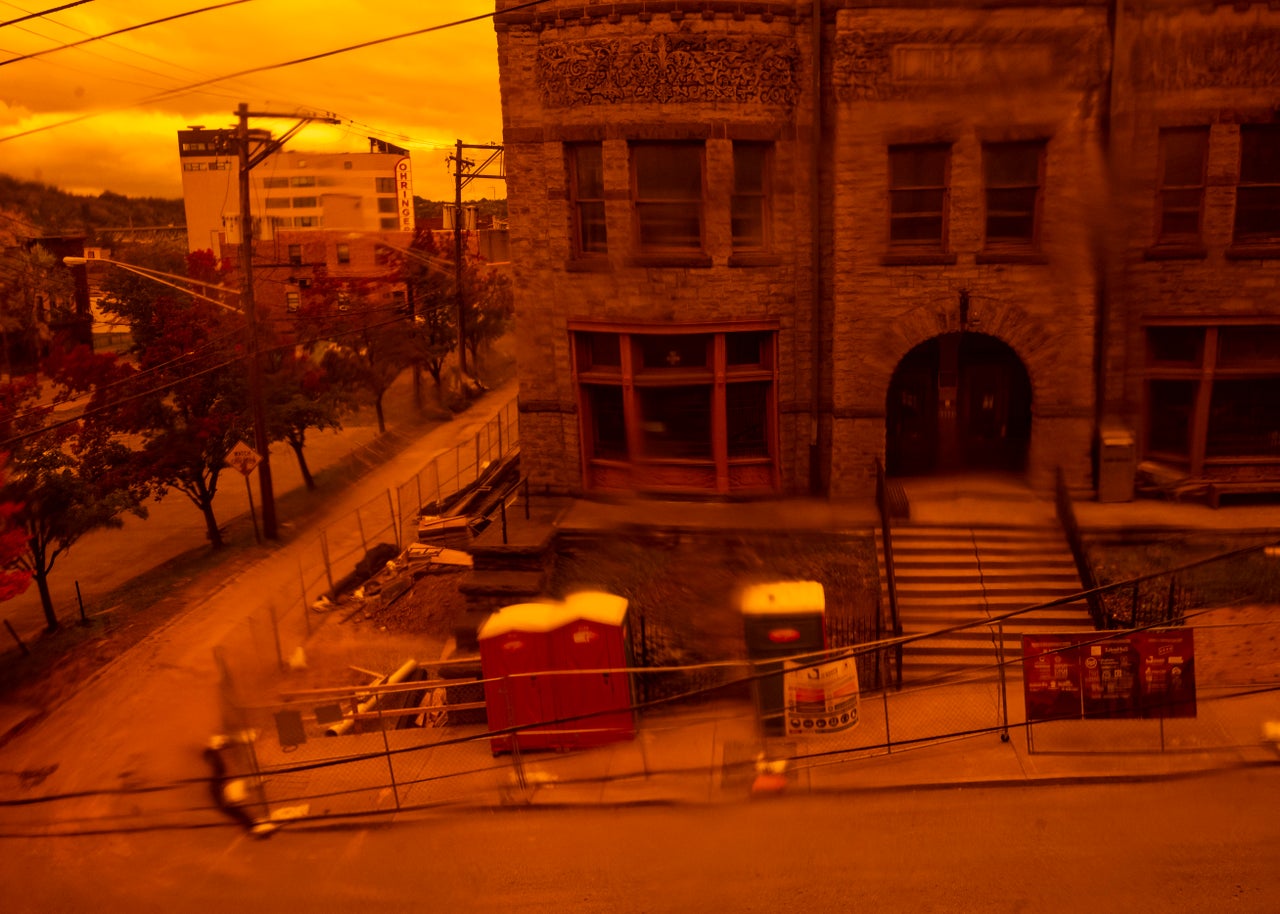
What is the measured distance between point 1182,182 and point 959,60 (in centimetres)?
842

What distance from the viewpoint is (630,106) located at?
12.5 meters

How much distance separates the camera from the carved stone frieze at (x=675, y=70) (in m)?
12.3

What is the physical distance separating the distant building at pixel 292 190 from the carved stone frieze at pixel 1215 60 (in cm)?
845

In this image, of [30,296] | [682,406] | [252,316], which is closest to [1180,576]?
[682,406]

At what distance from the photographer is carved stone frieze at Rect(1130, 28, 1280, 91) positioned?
10.6 meters

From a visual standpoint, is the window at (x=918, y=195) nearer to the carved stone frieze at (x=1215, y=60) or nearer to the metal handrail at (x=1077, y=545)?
the carved stone frieze at (x=1215, y=60)

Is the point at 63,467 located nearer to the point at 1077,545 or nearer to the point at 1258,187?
the point at 1077,545

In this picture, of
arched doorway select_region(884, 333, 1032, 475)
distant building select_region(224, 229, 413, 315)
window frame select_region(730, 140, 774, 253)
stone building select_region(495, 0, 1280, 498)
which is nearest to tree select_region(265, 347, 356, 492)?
distant building select_region(224, 229, 413, 315)

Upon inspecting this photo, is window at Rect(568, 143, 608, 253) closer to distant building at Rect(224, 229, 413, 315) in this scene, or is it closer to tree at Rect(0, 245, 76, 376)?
distant building at Rect(224, 229, 413, 315)

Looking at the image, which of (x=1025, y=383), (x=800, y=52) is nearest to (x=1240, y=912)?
(x=1025, y=383)

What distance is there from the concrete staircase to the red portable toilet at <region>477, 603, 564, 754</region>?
3.82 m

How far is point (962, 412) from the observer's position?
1452 centimetres

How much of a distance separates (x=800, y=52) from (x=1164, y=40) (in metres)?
4.28

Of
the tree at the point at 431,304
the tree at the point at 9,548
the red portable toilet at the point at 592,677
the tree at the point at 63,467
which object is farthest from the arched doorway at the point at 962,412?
the tree at the point at 431,304
